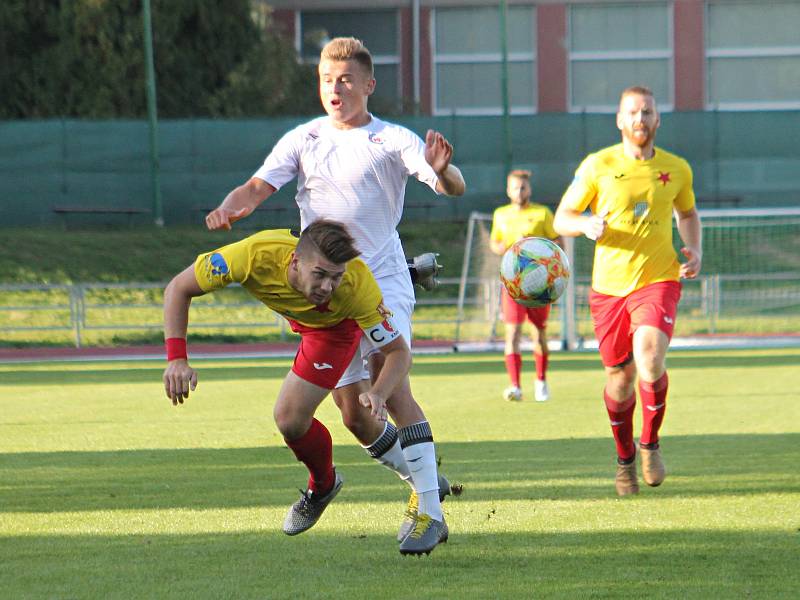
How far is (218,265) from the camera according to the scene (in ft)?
19.4

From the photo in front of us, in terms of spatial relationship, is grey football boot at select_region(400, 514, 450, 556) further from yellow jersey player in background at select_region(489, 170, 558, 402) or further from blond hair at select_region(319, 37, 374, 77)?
yellow jersey player in background at select_region(489, 170, 558, 402)

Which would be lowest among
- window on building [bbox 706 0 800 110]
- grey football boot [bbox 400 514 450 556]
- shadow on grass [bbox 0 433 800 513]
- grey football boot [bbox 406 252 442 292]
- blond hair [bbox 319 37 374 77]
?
shadow on grass [bbox 0 433 800 513]

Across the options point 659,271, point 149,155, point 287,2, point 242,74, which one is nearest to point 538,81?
point 287,2

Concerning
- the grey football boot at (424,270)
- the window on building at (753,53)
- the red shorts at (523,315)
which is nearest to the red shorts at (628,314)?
the grey football boot at (424,270)

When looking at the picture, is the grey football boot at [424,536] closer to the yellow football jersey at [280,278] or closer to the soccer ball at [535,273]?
the yellow football jersey at [280,278]

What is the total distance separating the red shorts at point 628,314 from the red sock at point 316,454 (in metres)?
1.93

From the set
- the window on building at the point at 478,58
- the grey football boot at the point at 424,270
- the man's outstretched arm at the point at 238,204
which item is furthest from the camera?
the window on building at the point at 478,58

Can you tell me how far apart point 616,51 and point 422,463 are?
120 ft

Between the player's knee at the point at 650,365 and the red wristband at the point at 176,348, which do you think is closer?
the red wristband at the point at 176,348

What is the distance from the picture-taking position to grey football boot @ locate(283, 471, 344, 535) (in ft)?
21.3

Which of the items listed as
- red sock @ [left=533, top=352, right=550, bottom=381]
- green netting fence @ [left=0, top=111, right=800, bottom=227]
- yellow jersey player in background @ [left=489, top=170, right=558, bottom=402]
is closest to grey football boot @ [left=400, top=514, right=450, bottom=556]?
yellow jersey player in background @ [left=489, top=170, right=558, bottom=402]

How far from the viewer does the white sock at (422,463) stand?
20.7 ft

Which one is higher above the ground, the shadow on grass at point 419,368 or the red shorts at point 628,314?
the red shorts at point 628,314

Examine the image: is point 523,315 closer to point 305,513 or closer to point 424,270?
point 424,270
